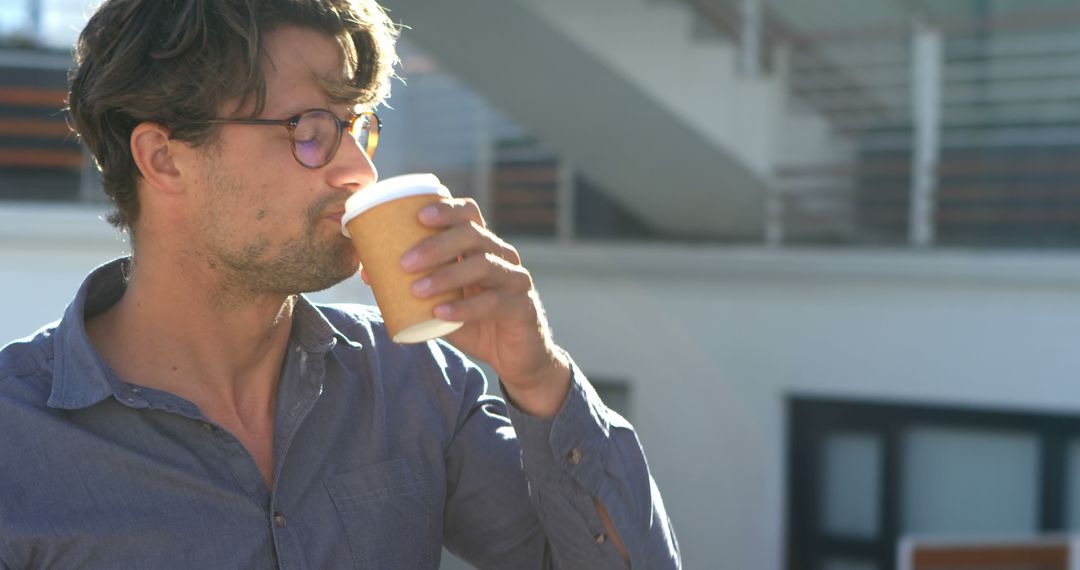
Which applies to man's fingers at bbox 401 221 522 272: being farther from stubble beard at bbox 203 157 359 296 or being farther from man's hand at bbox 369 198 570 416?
stubble beard at bbox 203 157 359 296

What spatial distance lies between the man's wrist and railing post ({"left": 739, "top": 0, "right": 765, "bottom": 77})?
5.11 metres

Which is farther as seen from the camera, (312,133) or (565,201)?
(565,201)

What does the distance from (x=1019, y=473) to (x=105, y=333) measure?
5591mm

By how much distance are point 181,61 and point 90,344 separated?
377 mm

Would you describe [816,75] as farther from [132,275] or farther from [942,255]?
[132,275]

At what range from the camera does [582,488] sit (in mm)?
1605

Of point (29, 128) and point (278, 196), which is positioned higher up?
point (29, 128)

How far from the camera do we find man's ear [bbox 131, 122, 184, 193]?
1629 millimetres

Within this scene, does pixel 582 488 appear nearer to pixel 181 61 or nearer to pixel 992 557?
pixel 181 61

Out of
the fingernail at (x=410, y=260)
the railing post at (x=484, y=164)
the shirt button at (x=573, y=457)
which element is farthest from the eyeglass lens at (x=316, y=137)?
the railing post at (x=484, y=164)

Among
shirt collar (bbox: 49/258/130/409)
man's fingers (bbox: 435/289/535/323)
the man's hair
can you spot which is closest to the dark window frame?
man's fingers (bbox: 435/289/535/323)

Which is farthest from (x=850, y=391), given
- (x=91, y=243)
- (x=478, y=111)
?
(x=91, y=243)

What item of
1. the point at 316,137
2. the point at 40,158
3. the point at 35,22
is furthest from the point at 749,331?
the point at 316,137

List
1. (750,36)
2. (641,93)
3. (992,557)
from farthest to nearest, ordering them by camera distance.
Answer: (750,36) → (641,93) → (992,557)
